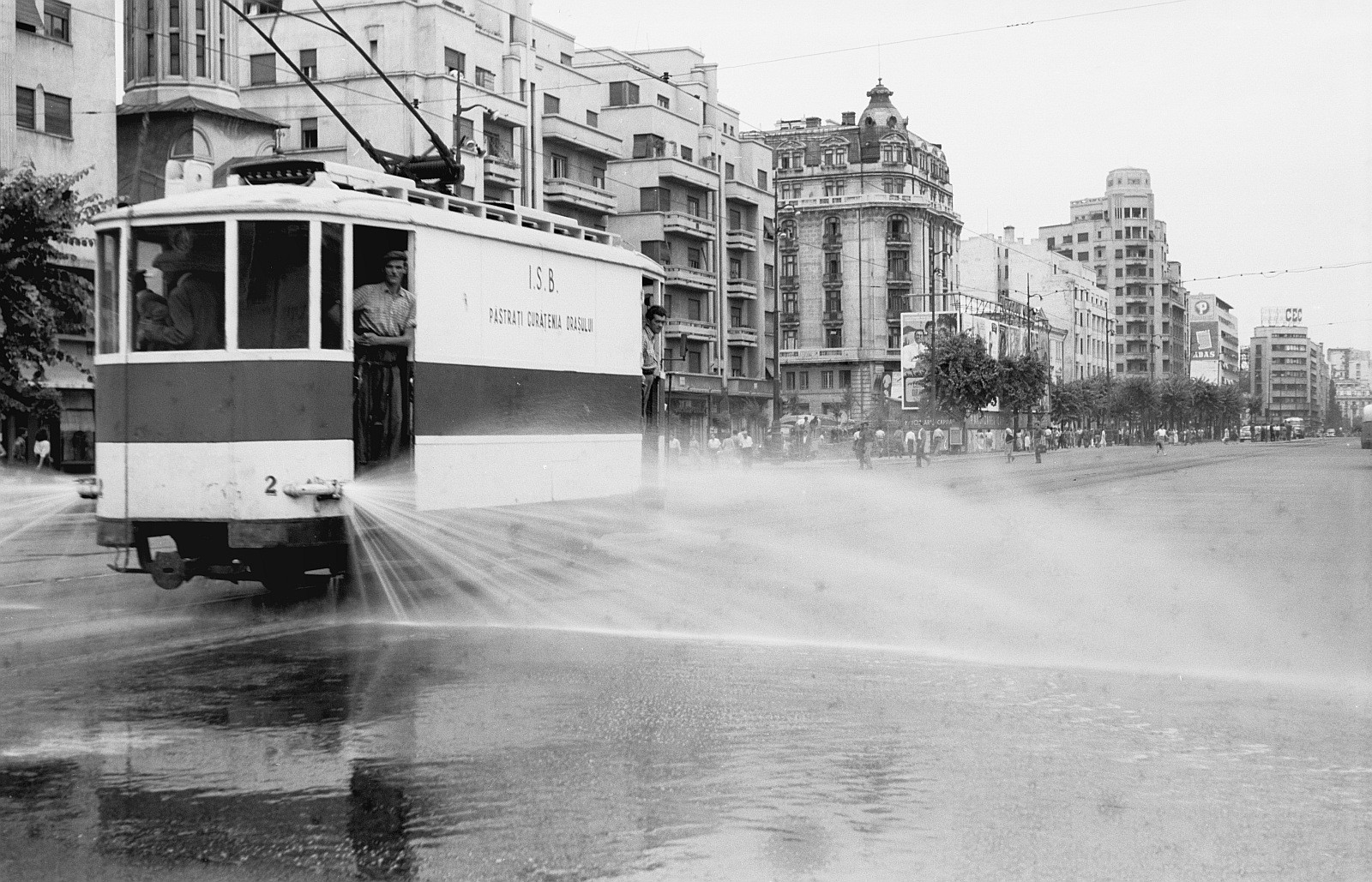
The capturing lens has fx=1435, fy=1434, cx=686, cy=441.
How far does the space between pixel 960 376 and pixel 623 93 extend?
23.5 m

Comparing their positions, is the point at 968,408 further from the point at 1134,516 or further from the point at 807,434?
the point at 1134,516

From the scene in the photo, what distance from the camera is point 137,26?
142 ft

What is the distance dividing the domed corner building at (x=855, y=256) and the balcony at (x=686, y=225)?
98.5ft

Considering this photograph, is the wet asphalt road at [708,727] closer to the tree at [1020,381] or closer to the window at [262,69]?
the window at [262,69]

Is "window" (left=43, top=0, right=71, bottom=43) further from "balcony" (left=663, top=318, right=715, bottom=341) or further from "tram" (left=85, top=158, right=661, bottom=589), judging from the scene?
"balcony" (left=663, top=318, right=715, bottom=341)

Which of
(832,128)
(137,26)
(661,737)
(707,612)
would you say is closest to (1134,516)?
(707,612)

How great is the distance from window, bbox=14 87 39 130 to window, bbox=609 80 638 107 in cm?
3830

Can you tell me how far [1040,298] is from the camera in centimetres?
12888

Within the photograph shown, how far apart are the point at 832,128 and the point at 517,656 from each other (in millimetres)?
109356

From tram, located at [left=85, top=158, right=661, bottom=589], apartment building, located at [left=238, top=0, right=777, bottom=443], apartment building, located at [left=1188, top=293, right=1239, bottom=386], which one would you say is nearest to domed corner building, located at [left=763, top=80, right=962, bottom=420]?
apartment building, located at [left=238, top=0, right=777, bottom=443]

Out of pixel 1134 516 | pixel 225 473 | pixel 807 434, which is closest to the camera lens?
pixel 225 473

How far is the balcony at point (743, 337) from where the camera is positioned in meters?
75.2

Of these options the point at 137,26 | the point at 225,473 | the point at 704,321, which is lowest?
the point at 225,473

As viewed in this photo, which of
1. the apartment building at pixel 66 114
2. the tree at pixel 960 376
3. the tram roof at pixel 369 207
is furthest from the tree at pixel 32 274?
the tree at pixel 960 376
